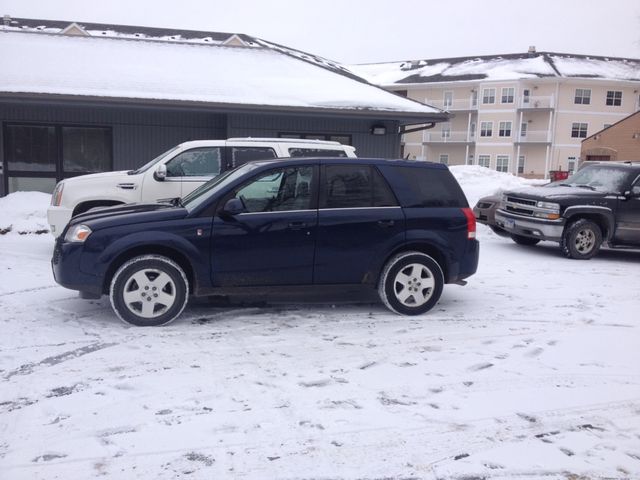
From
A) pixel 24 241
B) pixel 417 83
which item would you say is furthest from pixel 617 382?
pixel 417 83

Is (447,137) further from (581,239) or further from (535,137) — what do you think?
(581,239)

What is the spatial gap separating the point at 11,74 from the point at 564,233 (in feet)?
41.2

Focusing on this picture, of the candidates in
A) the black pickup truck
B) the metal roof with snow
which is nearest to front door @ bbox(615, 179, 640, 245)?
the black pickup truck

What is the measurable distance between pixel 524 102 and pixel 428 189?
159 ft

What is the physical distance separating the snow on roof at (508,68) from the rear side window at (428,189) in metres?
47.9

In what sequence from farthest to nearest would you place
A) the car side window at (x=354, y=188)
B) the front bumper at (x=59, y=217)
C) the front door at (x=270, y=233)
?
the front bumper at (x=59, y=217) → the car side window at (x=354, y=188) → the front door at (x=270, y=233)

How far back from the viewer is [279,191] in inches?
245

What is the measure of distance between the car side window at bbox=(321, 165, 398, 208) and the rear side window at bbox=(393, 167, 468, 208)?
0.69ft

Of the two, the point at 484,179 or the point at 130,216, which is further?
the point at 484,179

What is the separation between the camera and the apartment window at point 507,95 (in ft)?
168

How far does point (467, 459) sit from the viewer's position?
11.5 feet

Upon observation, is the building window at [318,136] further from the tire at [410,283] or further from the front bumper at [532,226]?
the tire at [410,283]

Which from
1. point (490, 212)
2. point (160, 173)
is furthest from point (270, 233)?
point (490, 212)

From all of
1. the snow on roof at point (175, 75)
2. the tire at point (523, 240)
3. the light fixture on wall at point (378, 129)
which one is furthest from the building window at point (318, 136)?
the tire at point (523, 240)
